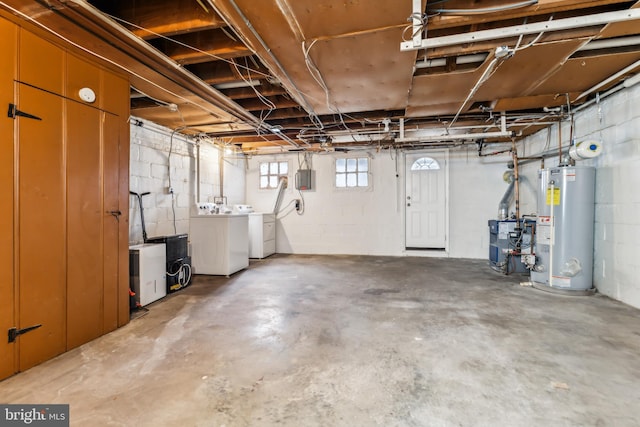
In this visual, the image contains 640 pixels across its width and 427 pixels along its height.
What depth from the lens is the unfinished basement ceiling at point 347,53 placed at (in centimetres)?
173

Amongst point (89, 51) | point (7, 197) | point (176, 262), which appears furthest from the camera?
point (176, 262)

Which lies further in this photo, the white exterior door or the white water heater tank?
the white exterior door

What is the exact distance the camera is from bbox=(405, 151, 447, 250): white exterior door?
221 inches

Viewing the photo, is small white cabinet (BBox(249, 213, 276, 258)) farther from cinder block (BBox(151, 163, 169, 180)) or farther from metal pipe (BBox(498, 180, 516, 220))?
metal pipe (BBox(498, 180, 516, 220))

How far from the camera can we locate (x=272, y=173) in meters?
6.33

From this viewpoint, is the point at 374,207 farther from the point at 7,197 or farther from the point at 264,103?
the point at 7,197

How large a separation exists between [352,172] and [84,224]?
15.3 ft

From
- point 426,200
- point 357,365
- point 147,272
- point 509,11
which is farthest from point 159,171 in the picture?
point 426,200

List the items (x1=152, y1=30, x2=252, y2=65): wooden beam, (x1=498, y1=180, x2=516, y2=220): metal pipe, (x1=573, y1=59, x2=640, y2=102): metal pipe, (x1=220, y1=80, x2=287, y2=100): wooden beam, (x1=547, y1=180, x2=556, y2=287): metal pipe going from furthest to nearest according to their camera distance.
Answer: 1. (x1=498, y1=180, x2=516, y2=220): metal pipe
2. (x1=547, y1=180, x2=556, y2=287): metal pipe
3. (x1=220, y1=80, x2=287, y2=100): wooden beam
4. (x1=573, y1=59, x2=640, y2=102): metal pipe
5. (x1=152, y1=30, x2=252, y2=65): wooden beam

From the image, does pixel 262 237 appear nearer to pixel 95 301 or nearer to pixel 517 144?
pixel 95 301

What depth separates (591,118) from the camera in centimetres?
335

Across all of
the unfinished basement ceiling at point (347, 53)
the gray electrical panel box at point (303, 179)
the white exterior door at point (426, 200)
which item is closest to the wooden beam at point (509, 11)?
the unfinished basement ceiling at point (347, 53)

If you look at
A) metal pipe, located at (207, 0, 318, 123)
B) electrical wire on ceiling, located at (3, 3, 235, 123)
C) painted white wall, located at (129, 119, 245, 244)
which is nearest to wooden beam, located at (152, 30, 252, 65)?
metal pipe, located at (207, 0, 318, 123)

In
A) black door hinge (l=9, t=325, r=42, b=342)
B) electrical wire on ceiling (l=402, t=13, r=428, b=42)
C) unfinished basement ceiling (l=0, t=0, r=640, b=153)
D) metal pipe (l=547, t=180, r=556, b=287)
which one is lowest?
black door hinge (l=9, t=325, r=42, b=342)
